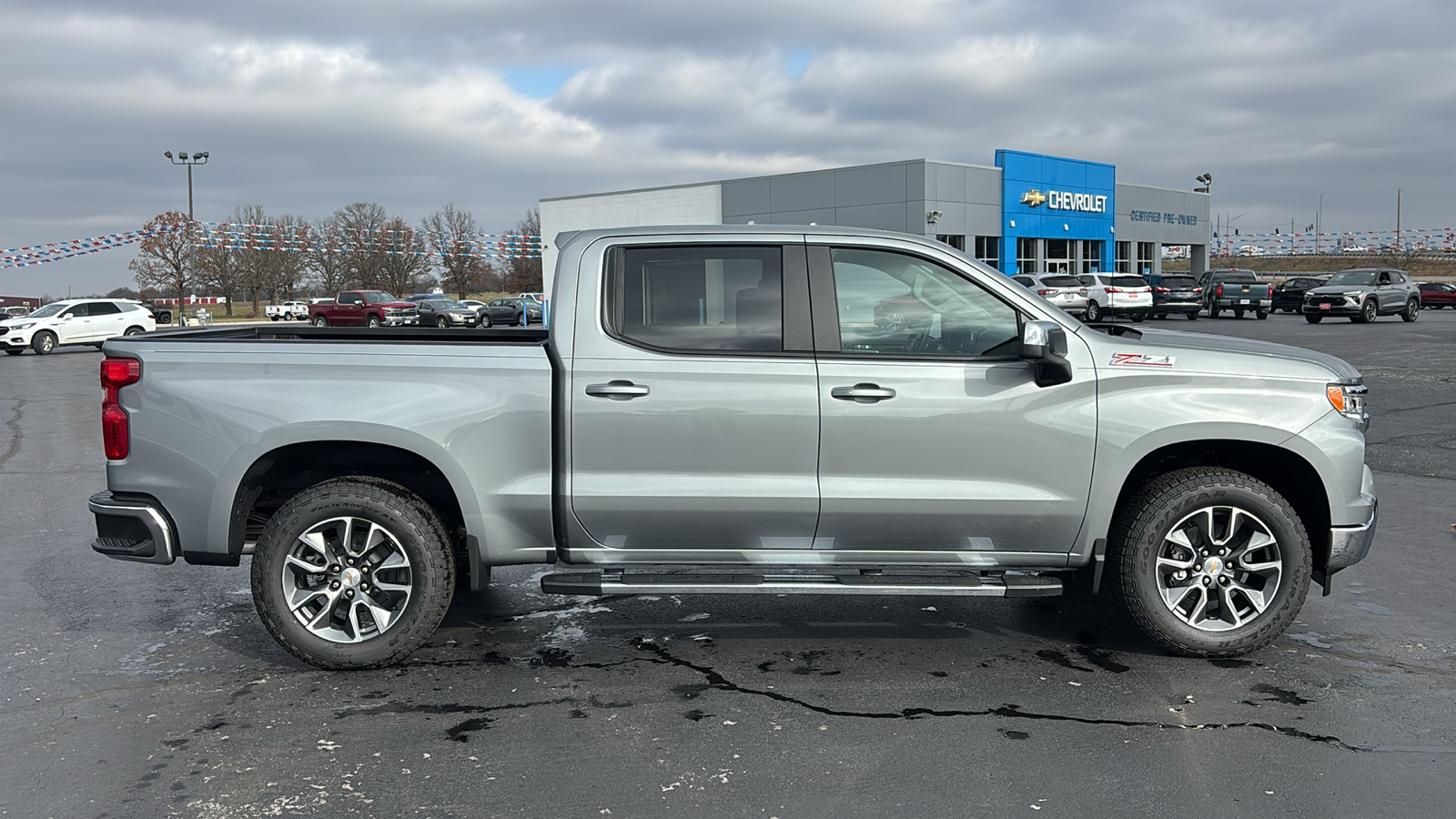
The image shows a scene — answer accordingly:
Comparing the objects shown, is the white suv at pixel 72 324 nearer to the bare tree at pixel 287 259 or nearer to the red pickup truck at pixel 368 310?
the red pickup truck at pixel 368 310

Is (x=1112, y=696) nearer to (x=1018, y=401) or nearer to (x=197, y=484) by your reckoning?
(x=1018, y=401)

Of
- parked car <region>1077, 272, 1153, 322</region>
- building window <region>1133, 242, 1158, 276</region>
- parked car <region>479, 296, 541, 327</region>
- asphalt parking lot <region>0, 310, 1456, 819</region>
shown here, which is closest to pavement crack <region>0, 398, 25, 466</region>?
asphalt parking lot <region>0, 310, 1456, 819</region>

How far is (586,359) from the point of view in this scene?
15.8ft

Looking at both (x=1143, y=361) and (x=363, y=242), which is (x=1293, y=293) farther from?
(x=363, y=242)

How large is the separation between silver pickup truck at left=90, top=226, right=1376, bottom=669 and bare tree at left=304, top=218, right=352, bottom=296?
7539 centimetres

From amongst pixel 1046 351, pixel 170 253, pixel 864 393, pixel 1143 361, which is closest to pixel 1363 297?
pixel 1143 361

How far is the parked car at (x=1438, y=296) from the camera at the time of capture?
50688 millimetres

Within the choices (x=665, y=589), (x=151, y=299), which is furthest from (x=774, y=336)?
(x=151, y=299)

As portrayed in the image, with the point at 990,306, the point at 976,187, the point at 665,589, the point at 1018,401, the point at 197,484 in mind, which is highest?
the point at 976,187

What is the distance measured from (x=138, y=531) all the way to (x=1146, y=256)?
2554 inches

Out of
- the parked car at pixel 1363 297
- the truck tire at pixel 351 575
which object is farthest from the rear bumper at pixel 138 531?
the parked car at pixel 1363 297

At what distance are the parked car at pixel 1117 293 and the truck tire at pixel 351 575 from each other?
3476 centimetres

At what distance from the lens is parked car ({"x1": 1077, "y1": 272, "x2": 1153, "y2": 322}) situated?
37.5 m

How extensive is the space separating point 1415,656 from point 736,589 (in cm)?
307
